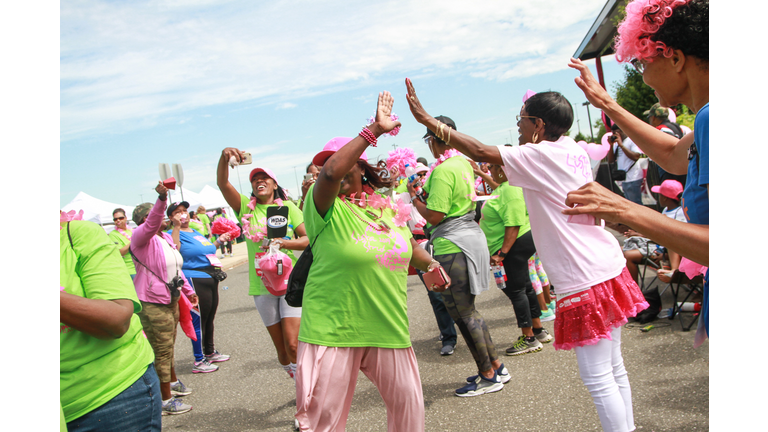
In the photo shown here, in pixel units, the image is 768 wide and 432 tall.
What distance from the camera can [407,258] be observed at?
2826mm

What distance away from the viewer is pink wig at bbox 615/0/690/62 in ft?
5.34

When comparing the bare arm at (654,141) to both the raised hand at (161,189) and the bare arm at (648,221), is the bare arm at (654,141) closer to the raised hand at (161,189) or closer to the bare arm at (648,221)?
the bare arm at (648,221)

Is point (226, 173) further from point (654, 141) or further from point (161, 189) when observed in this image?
point (654, 141)

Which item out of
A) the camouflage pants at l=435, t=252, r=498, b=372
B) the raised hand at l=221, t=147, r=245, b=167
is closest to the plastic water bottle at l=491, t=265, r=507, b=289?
the camouflage pants at l=435, t=252, r=498, b=372

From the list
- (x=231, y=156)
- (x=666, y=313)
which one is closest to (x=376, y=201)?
(x=231, y=156)

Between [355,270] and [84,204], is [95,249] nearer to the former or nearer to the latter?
[355,270]

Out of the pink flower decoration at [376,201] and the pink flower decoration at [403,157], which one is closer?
the pink flower decoration at [376,201]

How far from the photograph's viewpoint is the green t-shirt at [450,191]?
4344 millimetres

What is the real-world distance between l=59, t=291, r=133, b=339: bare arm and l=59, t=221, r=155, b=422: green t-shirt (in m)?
0.05

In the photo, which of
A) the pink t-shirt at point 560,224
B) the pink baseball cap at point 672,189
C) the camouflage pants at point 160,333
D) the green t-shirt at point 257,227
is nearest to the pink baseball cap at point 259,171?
the green t-shirt at point 257,227

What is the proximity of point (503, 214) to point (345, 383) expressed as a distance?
3.20 m

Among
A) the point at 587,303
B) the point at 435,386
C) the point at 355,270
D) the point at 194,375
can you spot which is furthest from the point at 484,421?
the point at 194,375

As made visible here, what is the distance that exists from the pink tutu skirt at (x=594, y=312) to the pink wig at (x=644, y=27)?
1.27 m

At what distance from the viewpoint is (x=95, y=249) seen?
6.75 feet
